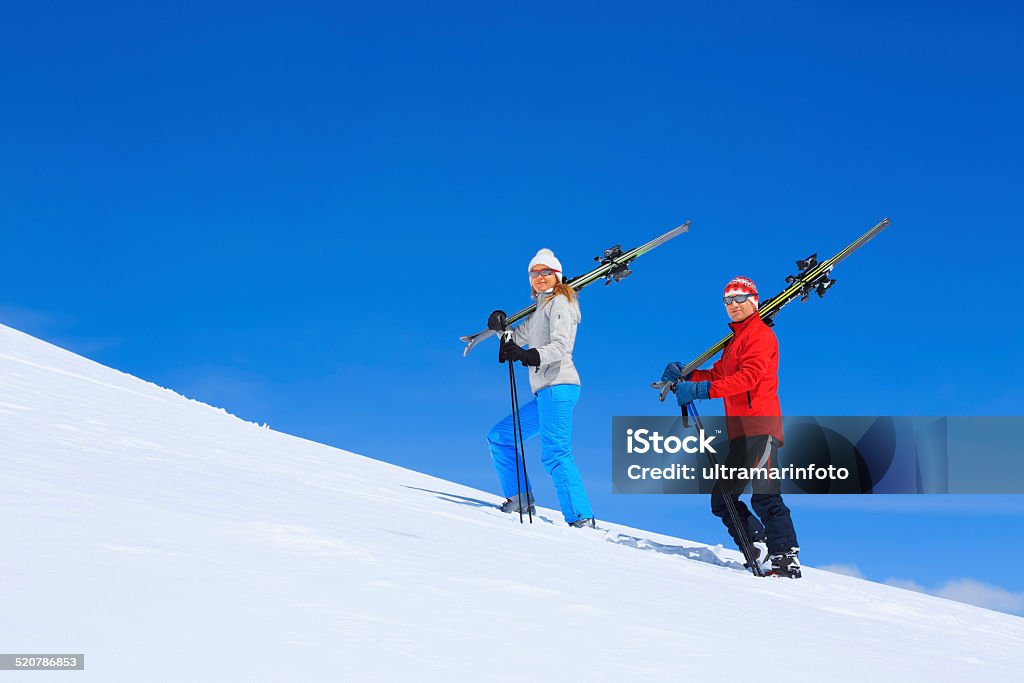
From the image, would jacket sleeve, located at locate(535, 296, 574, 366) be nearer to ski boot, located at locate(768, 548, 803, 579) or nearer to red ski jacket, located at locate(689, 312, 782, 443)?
red ski jacket, located at locate(689, 312, 782, 443)

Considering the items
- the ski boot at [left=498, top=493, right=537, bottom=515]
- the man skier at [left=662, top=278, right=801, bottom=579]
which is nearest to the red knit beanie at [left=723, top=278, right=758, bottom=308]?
the man skier at [left=662, top=278, right=801, bottom=579]

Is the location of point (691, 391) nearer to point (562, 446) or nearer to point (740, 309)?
point (740, 309)

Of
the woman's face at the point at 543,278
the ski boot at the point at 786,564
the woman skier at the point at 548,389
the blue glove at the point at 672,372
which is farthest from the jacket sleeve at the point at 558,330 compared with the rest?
the ski boot at the point at 786,564

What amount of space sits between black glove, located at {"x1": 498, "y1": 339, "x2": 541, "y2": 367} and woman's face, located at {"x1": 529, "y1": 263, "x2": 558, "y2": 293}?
647mm

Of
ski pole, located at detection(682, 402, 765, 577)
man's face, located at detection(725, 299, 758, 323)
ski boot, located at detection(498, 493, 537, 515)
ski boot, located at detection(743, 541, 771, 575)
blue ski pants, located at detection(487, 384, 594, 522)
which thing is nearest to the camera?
ski pole, located at detection(682, 402, 765, 577)

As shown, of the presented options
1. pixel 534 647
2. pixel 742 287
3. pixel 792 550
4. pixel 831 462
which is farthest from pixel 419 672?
Result: pixel 831 462

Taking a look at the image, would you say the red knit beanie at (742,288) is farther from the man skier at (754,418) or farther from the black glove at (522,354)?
the black glove at (522,354)

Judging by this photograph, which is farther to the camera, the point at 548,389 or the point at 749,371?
the point at 548,389

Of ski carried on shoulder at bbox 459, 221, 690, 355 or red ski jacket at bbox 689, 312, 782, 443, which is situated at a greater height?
ski carried on shoulder at bbox 459, 221, 690, 355

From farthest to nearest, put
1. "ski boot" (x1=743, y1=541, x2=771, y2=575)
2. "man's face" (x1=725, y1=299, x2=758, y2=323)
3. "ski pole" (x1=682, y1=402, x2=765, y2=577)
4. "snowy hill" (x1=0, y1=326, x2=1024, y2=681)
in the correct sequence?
"man's face" (x1=725, y1=299, x2=758, y2=323)
"ski boot" (x1=743, y1=541, x2=771, y2=575)
"ski pole" (x1=682, y1=402, x2=765, y2=577)
"snowy hill" (x1=0, y1=326, x2=1024, y2=681)

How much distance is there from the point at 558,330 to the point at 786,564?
230cm

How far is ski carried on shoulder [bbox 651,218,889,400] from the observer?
23.0 feet

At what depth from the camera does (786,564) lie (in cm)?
641

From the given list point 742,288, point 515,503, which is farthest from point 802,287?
point 515,503
